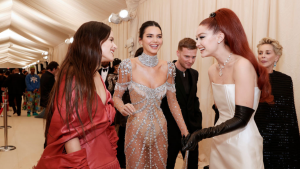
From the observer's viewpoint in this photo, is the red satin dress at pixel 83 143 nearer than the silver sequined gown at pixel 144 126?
Yes

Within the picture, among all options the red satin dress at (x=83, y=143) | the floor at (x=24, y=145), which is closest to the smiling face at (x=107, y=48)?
the red satin dress at (x=83, y=143)

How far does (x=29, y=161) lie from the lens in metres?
3.94

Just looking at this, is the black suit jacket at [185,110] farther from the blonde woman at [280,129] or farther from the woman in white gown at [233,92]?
the woman in white gown at [233,92]

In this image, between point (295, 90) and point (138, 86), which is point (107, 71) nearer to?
point (138, 86)

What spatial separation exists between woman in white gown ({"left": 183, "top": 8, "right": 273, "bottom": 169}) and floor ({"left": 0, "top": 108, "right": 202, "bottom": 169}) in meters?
2.40

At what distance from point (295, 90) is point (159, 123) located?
161 cm

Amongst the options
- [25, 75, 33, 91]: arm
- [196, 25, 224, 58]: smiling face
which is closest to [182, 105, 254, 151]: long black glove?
[196, 25, 224, 58]: smiling face

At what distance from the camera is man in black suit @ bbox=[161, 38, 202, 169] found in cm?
238

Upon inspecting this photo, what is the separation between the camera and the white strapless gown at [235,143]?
1.37m

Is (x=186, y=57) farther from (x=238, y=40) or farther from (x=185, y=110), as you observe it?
(x=238, y=40)

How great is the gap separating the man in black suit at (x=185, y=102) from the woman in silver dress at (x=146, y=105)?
408mm

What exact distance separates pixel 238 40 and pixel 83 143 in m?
1.09

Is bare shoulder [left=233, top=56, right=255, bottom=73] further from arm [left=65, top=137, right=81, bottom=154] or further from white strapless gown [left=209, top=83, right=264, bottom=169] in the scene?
arm [left=65, top=137, right=81, bottom=154]

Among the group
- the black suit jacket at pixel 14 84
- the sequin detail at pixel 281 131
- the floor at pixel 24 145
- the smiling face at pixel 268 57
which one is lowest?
the floor at pixel 24 145
